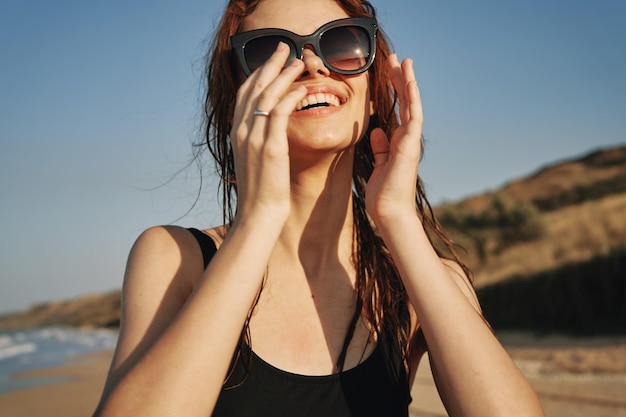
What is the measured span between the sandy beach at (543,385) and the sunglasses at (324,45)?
15.0 ft

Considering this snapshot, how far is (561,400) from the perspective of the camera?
641cm

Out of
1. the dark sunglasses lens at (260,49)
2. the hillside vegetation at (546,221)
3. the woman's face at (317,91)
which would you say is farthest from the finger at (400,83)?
the hillside vegetation at (546,221)

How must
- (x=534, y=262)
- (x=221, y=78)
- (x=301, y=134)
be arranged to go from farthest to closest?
(x=534, y=262) < (x=221, y=78) < (x=301, y=134)

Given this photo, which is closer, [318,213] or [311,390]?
[311,390]

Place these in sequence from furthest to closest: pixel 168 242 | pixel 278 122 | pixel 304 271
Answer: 1. pixel 304 271
2. pixel 168 242
3. pixel 278 122

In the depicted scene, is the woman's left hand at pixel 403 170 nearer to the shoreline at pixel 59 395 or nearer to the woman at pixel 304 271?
the woman at pixel 304 271

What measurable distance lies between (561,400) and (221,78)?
18.3 feet

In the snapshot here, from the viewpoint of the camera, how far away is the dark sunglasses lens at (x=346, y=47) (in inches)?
93.7

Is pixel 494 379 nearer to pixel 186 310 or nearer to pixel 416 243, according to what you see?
pixel 416 243

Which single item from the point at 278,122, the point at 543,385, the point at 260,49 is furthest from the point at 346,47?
the point at 543,385

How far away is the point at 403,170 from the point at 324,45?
1.96 ft

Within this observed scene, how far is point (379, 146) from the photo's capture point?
2574 millimetres

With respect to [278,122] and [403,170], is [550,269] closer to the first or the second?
[403,170]

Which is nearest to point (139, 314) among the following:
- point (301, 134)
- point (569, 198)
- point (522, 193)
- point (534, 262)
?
point (301, 134)
